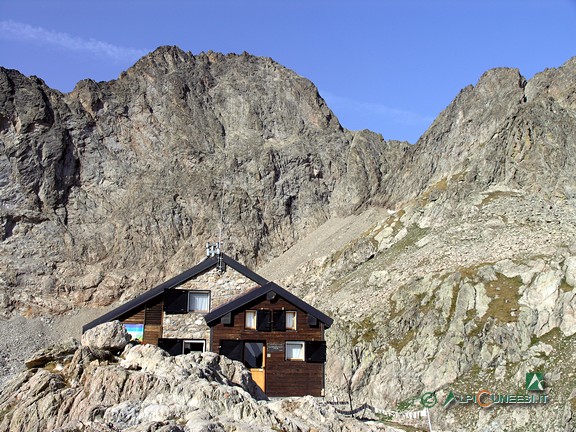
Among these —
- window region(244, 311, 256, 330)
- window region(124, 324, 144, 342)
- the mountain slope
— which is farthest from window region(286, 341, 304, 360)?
the mountain slope

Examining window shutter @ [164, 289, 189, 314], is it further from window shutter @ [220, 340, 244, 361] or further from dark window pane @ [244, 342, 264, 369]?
dark window pane @ [244, 342, 264, 369]

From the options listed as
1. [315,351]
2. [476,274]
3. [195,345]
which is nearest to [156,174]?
[476,274]

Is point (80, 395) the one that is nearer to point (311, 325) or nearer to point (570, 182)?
point (311, 325)

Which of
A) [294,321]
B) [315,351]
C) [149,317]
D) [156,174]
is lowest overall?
[315,351]

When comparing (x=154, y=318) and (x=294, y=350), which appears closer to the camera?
(x=154, y=318)

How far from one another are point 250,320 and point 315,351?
3549mm

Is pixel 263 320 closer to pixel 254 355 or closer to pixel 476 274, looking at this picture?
pixel 254 355

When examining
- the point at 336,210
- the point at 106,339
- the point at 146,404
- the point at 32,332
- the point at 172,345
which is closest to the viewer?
the point at 146,404

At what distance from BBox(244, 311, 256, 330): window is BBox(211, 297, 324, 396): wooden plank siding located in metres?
0.15

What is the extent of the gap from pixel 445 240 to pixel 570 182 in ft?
70.9

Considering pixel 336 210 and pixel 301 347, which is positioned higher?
pixel 336 210

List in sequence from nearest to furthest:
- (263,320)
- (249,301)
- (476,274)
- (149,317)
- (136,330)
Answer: (136,330) → (149,317) → (249,301) → (263,320) → (476,274)

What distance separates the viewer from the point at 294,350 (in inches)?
1255

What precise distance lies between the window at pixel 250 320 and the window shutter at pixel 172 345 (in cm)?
325
